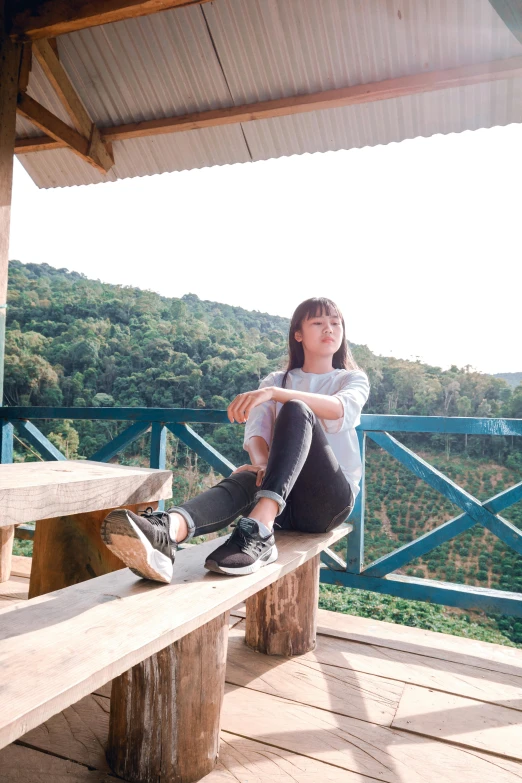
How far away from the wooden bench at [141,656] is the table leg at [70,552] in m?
0.66

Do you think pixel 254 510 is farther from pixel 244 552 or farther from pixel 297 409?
pixel 297 409

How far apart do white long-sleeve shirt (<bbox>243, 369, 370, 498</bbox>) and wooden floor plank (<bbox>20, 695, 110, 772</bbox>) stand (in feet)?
3.10

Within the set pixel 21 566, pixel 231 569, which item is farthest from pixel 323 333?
pixel 21 566

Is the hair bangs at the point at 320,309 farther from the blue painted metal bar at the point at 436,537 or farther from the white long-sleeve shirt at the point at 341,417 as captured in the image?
the blue painted metal bar at the point at 436,537

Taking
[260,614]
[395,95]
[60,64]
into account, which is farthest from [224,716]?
[60,64]

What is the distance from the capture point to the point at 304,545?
4.98 feet

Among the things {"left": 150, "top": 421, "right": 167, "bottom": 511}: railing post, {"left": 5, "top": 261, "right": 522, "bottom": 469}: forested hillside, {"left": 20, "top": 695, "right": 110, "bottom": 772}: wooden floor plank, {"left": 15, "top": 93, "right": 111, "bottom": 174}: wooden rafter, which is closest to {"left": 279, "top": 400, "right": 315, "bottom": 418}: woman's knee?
{"left": 20, "top": 695, "right": 110, "bottom": 772}: wooden floor plank

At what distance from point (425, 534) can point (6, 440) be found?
8.21 feet

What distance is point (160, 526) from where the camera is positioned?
1173mm

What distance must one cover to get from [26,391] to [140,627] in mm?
23959

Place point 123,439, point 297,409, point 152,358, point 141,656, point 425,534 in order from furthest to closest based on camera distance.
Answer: point 152,358 → point 123,439 → point 425,534 → point 297,409 → point 141,656

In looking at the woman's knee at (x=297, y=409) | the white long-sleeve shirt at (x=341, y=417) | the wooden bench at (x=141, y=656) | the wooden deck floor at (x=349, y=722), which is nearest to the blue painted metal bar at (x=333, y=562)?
the wooden deck floor at (x=349, y=722)

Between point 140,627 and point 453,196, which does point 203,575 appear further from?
point 453,196

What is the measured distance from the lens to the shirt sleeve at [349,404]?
1737mm
